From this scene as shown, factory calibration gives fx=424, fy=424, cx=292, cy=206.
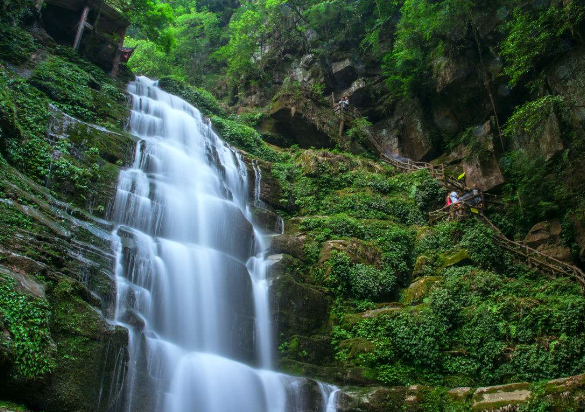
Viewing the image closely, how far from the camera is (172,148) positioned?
16344mm

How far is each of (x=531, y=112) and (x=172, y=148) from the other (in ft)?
42.9

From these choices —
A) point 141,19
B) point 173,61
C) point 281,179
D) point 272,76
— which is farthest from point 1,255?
point 173,61

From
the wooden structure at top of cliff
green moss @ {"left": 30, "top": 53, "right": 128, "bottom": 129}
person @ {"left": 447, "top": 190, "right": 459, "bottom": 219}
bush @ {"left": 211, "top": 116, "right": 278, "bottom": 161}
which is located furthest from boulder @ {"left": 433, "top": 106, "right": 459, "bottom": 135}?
the wooden structure at top of cliff

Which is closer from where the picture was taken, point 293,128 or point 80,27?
point 80,27

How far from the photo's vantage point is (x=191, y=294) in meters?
10.8

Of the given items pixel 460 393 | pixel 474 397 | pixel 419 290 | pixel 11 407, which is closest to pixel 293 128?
pixel 419 290

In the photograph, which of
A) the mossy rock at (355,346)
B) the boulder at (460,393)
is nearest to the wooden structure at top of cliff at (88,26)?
the mossy rock at (355,346)

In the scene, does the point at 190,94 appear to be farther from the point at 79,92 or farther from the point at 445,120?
the point at 445,120

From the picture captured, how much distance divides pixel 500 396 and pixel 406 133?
19.3 m

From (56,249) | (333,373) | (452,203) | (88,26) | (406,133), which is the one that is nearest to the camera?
(56,249)

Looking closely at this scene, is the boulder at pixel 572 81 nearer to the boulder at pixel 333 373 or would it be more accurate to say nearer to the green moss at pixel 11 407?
the boulder at pixel 333 373

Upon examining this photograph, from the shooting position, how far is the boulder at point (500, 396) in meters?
8.37

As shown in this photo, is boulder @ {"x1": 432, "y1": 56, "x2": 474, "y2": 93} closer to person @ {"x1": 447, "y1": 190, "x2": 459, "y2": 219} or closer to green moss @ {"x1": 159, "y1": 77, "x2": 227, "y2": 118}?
person @ {"x1": 447, "y1": 190, "x2": 459, "y2": 219}

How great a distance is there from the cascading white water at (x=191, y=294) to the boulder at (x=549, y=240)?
1063 cm
